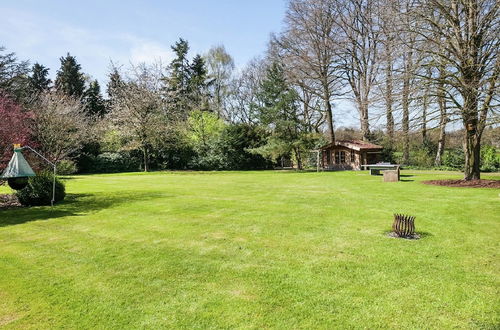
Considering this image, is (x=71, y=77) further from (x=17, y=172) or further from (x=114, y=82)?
(x=17, y=172)

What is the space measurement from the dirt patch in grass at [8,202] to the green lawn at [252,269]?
272 cm

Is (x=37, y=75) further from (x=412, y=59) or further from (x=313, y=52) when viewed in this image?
(x=412, y=59)

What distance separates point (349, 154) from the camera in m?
29.2

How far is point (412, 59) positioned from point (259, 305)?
14648 mm

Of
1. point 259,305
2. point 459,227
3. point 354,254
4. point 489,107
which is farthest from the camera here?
point 489,107

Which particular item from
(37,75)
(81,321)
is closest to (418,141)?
(81,321)

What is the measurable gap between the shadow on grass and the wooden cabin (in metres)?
20.4

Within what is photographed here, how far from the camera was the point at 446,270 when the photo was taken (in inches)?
184

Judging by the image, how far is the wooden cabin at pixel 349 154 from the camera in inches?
1105

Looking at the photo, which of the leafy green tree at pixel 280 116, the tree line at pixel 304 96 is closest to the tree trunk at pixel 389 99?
the tree line at pixel 304 96

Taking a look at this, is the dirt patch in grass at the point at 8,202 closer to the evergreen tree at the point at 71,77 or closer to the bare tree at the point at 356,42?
→ the bare tree at the point at 356,42

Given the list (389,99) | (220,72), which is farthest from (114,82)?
(389,99)

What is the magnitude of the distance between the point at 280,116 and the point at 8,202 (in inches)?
793

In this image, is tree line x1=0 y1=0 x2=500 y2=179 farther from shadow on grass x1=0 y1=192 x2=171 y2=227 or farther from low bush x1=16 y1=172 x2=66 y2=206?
shadow on grass x1=0 y1=192 x2=171 y2=227
